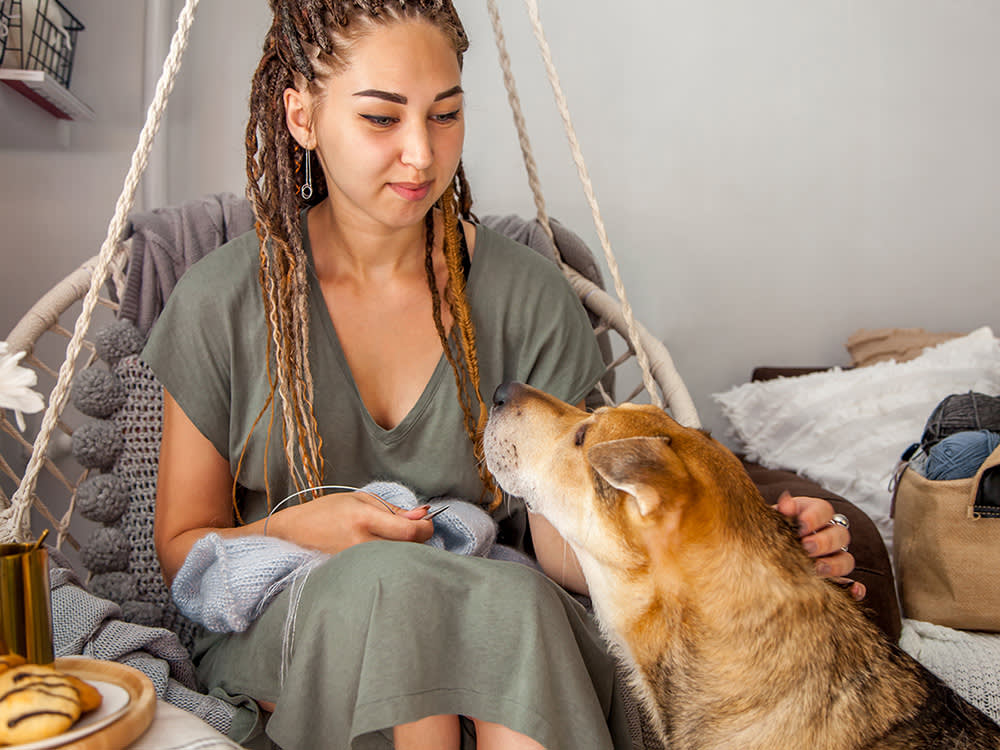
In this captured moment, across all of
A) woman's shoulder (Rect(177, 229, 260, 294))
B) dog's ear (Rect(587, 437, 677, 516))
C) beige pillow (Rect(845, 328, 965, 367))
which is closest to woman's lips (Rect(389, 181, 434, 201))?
woman's shoulder (Rect(177, 229, 260, 294))

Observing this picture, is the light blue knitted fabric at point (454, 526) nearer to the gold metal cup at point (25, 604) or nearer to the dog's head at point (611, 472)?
the dog's head at point (611, 472)

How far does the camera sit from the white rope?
1.26 m

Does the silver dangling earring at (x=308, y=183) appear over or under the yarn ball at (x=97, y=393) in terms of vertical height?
Result: over

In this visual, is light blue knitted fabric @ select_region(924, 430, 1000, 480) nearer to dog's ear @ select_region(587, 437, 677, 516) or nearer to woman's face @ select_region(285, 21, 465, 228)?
dog's ear @ select_region(587, 437, 677, 516)

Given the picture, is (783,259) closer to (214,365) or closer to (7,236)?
(214,365)

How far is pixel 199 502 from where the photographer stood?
128 centimetres

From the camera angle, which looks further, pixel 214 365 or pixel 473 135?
pixel 473 135

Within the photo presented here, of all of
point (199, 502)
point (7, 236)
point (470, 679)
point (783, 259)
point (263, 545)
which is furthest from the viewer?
point (783, 259)

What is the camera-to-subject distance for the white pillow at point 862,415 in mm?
1972

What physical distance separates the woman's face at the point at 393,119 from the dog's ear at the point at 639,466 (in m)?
0.50

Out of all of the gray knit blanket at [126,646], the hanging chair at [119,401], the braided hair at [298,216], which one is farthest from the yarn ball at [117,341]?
the gray knit blanket at [126,646]

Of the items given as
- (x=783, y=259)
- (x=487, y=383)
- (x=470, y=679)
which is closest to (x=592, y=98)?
(x=783, y=259)

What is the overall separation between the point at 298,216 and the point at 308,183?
0.26 feet

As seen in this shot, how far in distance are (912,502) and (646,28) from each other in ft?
4.67
